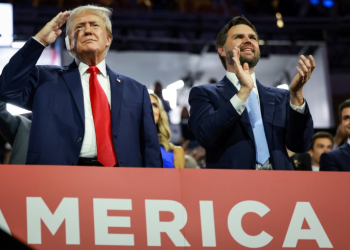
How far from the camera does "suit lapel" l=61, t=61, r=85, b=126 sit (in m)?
2.87

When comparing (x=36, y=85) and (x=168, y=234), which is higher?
(x=36, y=85)

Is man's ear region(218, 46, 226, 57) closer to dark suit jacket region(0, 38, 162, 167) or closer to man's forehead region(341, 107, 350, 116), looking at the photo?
dark suit jacket region(0, 38, 162, 167)

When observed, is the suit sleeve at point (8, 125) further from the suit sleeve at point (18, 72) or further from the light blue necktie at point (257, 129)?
the light blue necktie at point (257, 129)

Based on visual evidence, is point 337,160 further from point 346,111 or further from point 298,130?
point 298,130

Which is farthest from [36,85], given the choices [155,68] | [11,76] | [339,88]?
[339,88]

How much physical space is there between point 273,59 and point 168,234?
9.29 meters

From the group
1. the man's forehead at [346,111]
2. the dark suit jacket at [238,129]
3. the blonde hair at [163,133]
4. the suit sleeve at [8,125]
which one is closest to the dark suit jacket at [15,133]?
the suit sleeve at [8,125]

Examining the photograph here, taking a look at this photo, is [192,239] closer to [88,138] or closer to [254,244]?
[254,244]

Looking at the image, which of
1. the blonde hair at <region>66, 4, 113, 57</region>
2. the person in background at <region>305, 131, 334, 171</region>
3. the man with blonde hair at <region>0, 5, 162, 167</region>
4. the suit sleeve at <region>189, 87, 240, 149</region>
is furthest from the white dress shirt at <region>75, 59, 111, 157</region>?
the person in background at <region>305, 131, 334, 171</region>

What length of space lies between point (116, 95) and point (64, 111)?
0.90 feet

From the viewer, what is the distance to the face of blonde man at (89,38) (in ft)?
10.2

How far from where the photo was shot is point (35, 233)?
225cm

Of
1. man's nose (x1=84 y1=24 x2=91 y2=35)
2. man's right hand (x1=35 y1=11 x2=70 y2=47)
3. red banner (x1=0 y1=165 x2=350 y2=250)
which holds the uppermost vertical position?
man's nose (x1=84 y1=24 x2=91 y2=35)

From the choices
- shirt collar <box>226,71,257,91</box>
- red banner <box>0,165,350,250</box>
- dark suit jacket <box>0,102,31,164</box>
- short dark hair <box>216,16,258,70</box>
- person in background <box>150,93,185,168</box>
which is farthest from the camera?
person in background <box>150,93,185,168</box>
